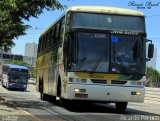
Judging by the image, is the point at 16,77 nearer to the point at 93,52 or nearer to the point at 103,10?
the point at 103,10

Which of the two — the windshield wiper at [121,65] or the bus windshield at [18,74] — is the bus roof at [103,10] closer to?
the windshield wiper at [121,65]

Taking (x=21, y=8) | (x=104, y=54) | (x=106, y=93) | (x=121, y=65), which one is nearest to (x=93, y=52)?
(x=104, y=54)

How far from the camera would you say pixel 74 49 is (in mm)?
19406

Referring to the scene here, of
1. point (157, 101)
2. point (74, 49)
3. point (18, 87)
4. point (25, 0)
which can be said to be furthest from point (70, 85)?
point (18, 87)

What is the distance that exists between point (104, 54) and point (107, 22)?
1421mm

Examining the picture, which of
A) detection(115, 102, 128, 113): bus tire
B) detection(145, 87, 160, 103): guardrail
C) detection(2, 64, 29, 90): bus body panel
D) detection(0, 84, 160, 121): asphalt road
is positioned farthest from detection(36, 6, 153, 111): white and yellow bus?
detection(2, 64, 29, 90): bus body panel

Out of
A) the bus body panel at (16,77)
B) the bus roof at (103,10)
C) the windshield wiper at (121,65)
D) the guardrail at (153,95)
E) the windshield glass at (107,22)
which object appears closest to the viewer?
the windshield wiper at (121,65)

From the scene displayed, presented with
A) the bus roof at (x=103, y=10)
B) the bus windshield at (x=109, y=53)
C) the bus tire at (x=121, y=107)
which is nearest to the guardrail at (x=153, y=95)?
the bus tire at (x=121, y=107)

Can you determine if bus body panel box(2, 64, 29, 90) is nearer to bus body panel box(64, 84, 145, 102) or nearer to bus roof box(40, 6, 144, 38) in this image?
bus roof box(40, 6, 144, 38)

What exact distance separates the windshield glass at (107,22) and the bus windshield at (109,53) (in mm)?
400

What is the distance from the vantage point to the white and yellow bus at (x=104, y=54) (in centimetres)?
1945

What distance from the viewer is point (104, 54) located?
19594 millimetres

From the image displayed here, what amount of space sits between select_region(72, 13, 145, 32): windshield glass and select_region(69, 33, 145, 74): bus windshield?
400 mm

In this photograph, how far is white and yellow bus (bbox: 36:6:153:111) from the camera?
19453 millimetres
